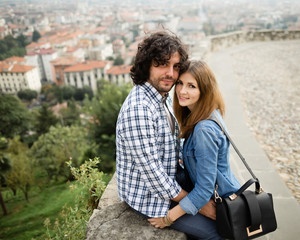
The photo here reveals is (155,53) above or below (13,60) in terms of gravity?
above

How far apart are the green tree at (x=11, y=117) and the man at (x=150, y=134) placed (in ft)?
86.9

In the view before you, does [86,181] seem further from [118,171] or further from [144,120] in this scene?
[144,120]

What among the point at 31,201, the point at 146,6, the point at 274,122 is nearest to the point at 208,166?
the point at 274,122

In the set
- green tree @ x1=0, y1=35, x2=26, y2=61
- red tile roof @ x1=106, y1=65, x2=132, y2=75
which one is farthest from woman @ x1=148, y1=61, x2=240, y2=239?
red tile roof @ x1=106, y1=65, x2=132, y2=75

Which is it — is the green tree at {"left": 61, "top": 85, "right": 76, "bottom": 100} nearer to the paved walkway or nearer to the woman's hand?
the paved walkway

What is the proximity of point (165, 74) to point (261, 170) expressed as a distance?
2177 mm

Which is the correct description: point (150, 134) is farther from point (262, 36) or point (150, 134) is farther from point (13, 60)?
point (13, 60)

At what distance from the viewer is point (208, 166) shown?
1432 millimetres

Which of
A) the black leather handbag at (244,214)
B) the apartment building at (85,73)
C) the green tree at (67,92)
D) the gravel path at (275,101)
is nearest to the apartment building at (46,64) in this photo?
the apartment building at (85,73)

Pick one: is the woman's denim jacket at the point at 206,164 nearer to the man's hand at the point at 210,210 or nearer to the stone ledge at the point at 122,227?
the man's hand at the point at 210,210

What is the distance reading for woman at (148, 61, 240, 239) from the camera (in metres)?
1.44

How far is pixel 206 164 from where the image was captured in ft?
4.69

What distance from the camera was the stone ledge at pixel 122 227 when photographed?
1560mm

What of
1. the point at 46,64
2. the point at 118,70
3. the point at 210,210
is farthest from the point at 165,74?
the point at 46,64
